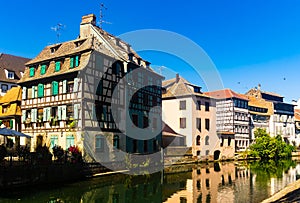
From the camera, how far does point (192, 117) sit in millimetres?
44594

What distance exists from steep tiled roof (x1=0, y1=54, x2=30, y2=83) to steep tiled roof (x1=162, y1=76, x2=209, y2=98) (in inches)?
808

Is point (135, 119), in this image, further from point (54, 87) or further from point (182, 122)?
point (182, 122)

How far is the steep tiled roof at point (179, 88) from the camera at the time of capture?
4550 cm

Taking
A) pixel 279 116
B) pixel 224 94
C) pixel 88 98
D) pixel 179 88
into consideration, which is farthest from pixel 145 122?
pixel 279 116

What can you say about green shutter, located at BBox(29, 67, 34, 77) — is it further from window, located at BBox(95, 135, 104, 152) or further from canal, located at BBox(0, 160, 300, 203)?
canal, located at BBox(0, 160, 300, 203)

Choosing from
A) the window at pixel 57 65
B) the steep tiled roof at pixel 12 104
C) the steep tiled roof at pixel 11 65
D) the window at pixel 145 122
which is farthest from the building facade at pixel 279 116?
the steep tiled roof at pixel 12 104

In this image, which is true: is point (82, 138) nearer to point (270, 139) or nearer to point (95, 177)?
point (95, 177)

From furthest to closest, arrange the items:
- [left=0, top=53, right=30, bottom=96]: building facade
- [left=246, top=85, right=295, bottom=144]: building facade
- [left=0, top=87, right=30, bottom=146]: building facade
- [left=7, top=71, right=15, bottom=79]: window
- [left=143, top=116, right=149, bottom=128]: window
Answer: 1. [left=246, top=85, right=295, bottom=144]: building facade
2. [left=7, top=71, right=15, bottom=79]: window
3. [left=0, top=53, right=30, bottom=96]: building facade
4. [left=143, top=116, right=149, bottom=128]: window
5. [left=0, top=87, right=30, bottom=146]: building facade

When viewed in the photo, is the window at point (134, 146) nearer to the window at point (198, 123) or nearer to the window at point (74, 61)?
the window at point (74, 61)

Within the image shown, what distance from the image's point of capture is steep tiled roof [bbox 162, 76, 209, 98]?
4550cm

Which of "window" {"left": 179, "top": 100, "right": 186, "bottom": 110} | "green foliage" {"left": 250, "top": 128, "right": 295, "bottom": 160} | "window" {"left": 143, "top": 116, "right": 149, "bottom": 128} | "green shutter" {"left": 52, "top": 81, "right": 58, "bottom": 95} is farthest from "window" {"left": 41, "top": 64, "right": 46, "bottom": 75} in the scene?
"green foliage" {"left": 250, "top": 128, "right": 295, "bottom": 160}

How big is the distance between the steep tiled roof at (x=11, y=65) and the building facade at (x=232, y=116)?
1123 inches

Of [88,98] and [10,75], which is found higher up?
[10,75]

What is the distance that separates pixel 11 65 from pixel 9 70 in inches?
90.1
